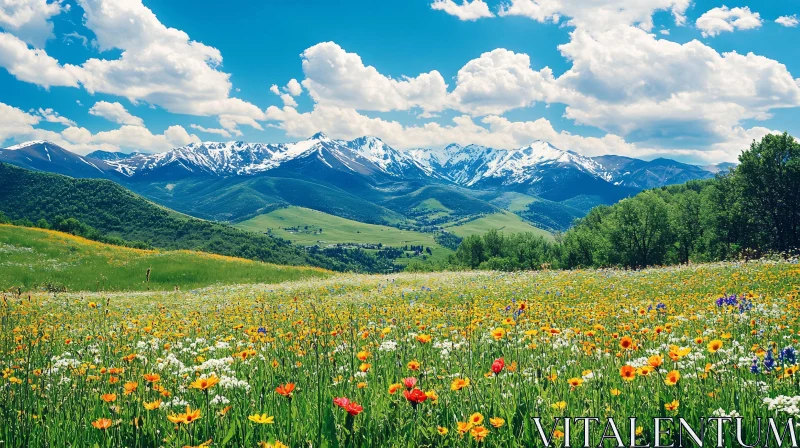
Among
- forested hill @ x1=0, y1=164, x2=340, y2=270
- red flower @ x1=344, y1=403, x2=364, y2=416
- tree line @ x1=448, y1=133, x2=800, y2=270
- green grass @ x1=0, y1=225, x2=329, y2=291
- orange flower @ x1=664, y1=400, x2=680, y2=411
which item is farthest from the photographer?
forested hill @ x1=0, y1=164, x2=340, y2=270

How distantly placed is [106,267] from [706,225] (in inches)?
2636

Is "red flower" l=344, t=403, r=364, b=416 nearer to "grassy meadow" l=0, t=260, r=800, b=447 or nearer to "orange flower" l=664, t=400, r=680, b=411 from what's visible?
"grassy meadow" l=0, t=260, r=800, b=447

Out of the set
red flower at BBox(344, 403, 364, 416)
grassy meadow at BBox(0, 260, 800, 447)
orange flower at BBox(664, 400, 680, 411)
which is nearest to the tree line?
grassy meadow at BBox(0, 260, 800, 447)

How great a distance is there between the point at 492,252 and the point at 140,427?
9564 cm

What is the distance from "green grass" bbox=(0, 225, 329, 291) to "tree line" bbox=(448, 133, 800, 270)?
28.3 m

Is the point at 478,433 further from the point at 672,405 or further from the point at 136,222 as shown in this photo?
the point at 136,222

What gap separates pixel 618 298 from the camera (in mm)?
12828

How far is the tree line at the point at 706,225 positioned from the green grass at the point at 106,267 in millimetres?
28257

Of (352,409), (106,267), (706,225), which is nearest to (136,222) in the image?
(106,267)

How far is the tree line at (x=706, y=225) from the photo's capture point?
43.8 metres

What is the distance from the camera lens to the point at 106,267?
39.9 metres

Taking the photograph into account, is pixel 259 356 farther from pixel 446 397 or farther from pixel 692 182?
pixel 692 182

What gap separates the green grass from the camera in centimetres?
3634

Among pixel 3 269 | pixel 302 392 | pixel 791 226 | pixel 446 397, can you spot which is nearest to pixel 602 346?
pixel 446 397
